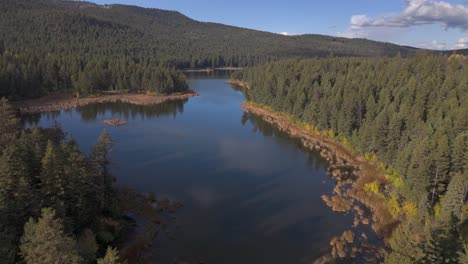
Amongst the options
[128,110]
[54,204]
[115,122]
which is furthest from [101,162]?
[128,110]

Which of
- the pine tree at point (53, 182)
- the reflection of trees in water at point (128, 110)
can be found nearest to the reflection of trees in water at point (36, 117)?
the reflection of trees in water at point (128, 110)

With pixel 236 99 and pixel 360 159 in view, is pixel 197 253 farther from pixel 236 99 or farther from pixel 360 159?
pixel 236 99

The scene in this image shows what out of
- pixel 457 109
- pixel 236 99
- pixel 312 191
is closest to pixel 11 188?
pixel 312 191

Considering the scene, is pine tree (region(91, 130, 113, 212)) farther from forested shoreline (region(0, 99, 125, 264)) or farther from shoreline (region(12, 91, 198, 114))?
shoreline (region(12, 91, 198, 114))

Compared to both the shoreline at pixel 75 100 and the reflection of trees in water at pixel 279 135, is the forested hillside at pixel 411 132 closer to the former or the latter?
the reflection of trees in water at pixel 279 135

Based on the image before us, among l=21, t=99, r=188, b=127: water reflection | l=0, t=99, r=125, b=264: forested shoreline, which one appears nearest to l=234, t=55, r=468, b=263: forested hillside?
l=0, t=99, r=125, b=264: forested shoreline
